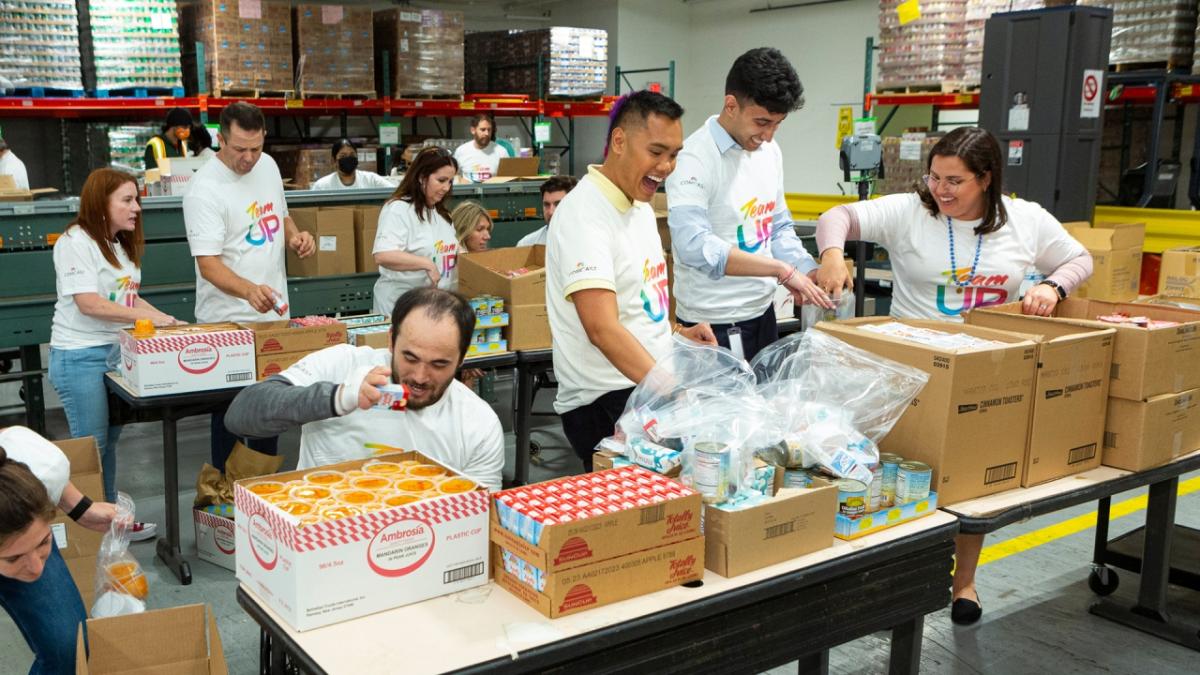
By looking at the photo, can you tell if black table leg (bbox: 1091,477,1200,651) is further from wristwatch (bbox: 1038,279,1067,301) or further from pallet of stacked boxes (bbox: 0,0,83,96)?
pallet of stacked boxes (bbox: 0,0,83,96)

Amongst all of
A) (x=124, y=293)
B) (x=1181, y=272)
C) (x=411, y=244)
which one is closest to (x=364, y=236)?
(x=411, y=244)

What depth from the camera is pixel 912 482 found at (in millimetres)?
2268

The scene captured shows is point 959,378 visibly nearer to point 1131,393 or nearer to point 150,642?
point 1131,393

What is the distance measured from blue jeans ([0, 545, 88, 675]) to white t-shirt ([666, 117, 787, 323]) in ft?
6.52

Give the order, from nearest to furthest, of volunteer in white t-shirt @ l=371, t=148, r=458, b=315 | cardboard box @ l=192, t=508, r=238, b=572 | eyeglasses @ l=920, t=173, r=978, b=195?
eyeglasses @ l=920, t=173, r=978, b=195 < cardboard box @ l=192, t=508, r=238, b=572 < volunteer in white t-shirt @ l=371, t=148, r=458, b=315

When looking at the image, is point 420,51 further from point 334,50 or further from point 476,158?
point 476,158

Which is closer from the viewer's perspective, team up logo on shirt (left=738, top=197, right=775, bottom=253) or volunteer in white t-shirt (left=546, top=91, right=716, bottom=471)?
volunteer in white t-shirt (left=546, top=91, right=716, bottom=471)

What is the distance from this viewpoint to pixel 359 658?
1624 millimetres

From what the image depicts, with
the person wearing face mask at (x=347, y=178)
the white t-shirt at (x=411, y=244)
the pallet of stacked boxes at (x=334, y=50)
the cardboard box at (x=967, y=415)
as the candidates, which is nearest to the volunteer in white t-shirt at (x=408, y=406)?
the cardboard box at (x=967, y=415)

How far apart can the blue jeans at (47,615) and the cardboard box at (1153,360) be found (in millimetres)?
2672

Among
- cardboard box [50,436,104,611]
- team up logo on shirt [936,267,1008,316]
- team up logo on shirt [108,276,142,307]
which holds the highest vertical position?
team up logo on shirt [936,267,1008,316]

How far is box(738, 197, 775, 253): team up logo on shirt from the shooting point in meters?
3.39

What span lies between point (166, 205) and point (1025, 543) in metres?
4.75

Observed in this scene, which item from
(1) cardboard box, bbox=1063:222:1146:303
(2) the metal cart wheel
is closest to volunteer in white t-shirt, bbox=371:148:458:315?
(2) the metal cart wheel
